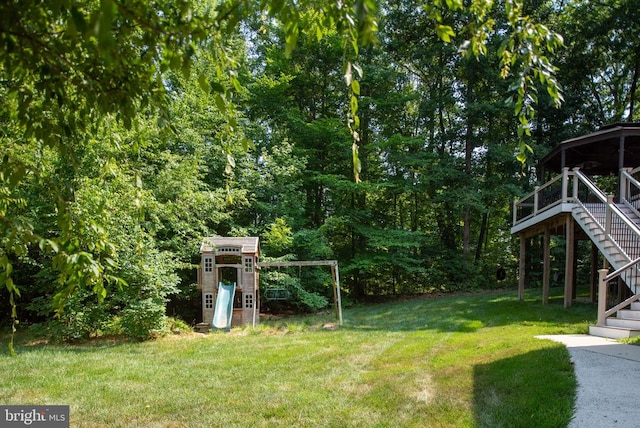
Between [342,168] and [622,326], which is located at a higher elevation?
[342,168]

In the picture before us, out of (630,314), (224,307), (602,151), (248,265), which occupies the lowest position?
(224,307)

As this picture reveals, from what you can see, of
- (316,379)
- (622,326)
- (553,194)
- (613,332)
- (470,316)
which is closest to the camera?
(316,379)

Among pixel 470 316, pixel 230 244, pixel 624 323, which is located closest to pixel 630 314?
pixel 624 323

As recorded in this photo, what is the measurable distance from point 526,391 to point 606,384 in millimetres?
731

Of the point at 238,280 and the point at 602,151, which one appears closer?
the point at 238,280

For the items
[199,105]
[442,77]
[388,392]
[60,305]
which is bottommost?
[388,392]

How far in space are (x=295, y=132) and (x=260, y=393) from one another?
14.5 meters

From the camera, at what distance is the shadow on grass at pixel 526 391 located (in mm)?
3594

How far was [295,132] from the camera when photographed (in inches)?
714

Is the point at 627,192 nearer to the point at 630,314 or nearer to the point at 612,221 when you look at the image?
the point at 612,221

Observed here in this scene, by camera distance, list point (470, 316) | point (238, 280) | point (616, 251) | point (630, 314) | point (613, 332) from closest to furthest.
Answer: point (613, 332) → point (630, 314) → point (616, 251) → point (470, 316) → point (238, 280)

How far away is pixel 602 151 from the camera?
476 inches

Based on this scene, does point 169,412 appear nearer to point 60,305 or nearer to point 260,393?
point 260,393

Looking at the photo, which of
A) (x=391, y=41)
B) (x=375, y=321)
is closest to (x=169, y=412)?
(x=375, y=321)
